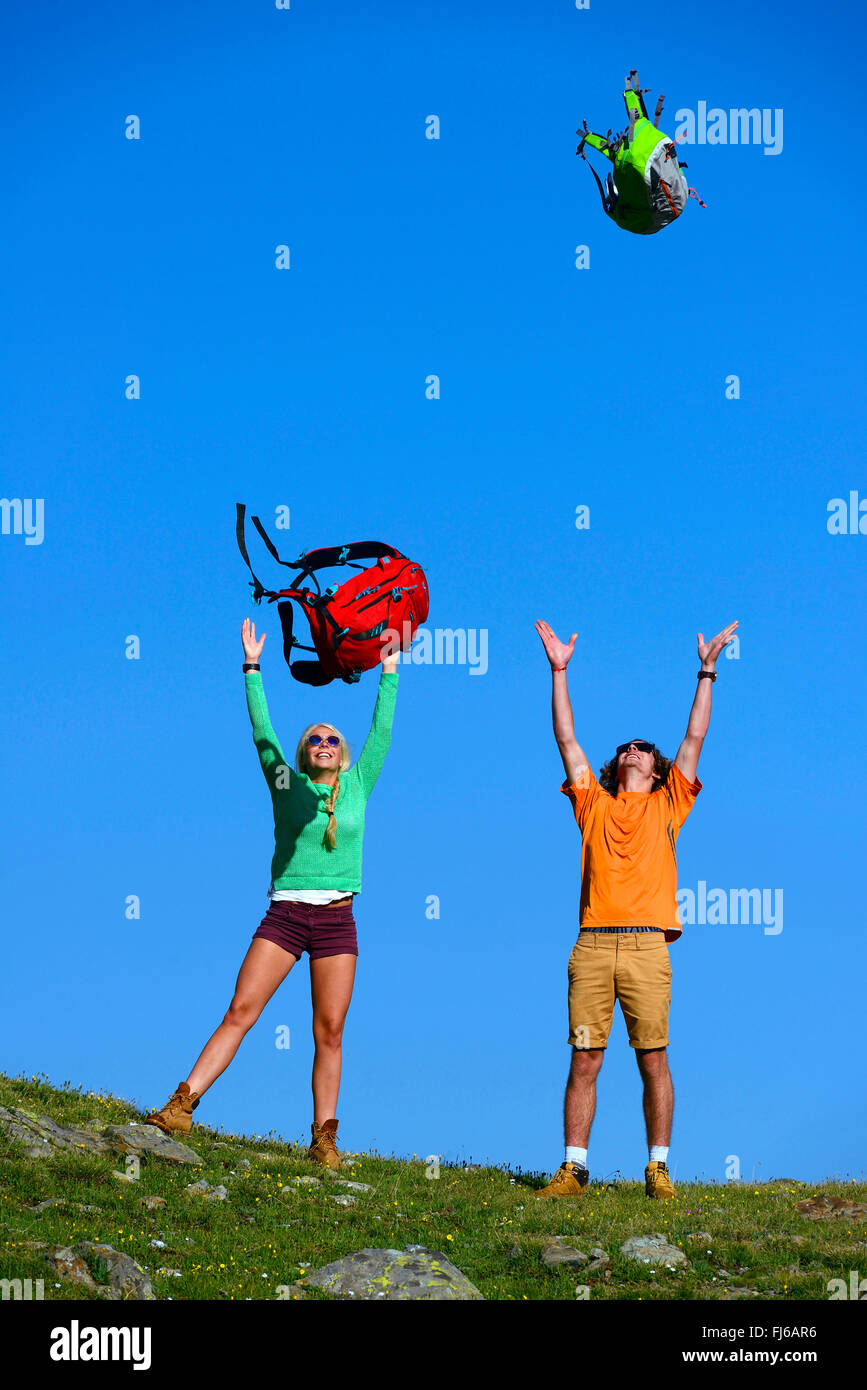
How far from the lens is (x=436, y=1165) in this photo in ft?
40.4

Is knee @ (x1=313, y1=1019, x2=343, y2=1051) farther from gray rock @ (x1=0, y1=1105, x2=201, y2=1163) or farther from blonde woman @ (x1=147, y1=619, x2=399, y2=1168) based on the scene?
gray rock @ (x1=0, y1=1105, x2=201, y2=1163)

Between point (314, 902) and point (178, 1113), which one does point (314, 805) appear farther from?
point (178, 1113)

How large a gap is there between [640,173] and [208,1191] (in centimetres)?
901

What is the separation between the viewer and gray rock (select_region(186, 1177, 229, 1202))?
9.97m

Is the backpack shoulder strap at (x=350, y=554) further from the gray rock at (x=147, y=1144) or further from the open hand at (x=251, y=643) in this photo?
the gray rock at (x=147, y=1144)

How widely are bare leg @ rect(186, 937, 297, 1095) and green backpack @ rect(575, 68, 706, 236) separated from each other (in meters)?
7.10

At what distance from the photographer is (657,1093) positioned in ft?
34.9

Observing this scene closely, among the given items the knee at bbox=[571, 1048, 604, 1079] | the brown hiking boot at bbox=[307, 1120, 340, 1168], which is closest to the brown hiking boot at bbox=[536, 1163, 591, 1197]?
the knee at bbox=[571, 1048, 604, 1079]

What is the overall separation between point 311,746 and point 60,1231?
4.44 metres
